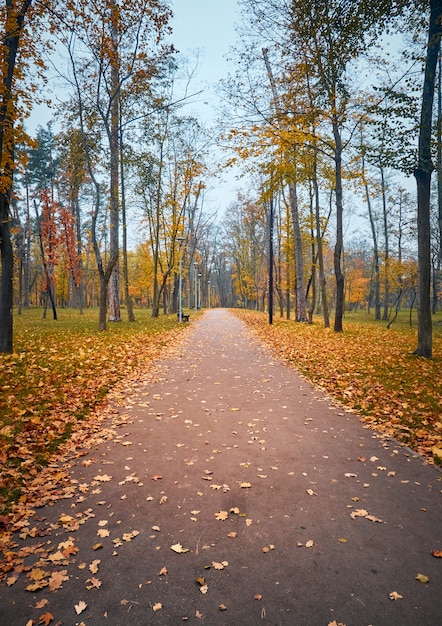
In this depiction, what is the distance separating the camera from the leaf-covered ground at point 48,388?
13.1ft

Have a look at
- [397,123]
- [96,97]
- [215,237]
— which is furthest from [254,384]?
[215,237]

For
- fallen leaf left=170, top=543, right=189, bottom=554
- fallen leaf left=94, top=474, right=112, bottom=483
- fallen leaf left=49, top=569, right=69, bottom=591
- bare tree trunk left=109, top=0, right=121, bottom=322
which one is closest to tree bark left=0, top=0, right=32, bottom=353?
bare tree trunk left=109, top=0, right=121, bottom=322

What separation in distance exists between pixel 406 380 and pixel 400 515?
180 inches

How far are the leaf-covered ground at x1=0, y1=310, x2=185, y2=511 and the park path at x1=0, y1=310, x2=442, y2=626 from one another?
64 centimetres

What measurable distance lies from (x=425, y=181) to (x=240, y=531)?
9.40 meters

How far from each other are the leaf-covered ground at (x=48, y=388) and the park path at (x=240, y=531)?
0.64m

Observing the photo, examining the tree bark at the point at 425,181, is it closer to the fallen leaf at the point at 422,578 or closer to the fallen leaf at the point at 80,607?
the fallen leaf at the point at 422,578

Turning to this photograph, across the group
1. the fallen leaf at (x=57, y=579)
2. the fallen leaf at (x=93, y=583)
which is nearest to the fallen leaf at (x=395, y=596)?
the fallen leaf at (x=93, y=583)

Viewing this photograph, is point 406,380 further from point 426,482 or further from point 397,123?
point 397,123

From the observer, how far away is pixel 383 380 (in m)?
7.06

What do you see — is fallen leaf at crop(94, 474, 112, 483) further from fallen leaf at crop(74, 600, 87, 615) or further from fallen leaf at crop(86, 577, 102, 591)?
fallen leaf at crop(74, 600, 87, 615)

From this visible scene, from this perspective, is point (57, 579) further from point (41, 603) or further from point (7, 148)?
Result: point (7, 148)

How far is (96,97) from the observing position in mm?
13258

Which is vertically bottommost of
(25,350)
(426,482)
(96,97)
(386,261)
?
(426,482)
